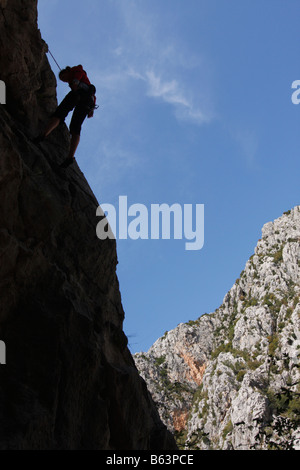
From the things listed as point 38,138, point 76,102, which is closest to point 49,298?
point 38,138

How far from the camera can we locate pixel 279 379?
199ft

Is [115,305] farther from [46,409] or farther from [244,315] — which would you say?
[244,315]

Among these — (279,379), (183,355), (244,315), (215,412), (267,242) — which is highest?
(267,242)

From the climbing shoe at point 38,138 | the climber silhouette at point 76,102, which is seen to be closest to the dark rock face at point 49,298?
the climbing shoe at point 38,138

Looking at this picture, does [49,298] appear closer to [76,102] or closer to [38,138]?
[38,138]

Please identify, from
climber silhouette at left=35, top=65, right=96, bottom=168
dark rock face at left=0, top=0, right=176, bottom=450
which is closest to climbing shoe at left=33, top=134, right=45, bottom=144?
dark rock face at left=0, top=0, right=176, bottom=450

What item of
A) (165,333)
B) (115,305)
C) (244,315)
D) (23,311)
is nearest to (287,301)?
(244,315)

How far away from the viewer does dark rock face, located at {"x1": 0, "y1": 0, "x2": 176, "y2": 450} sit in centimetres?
791

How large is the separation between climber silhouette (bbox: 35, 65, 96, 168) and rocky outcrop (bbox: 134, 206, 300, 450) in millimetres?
45111

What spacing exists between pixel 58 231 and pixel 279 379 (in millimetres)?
58799

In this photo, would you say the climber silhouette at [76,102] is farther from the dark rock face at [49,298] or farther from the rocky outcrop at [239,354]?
the rocky outcrop at [239,354]

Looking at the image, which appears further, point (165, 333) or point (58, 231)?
point (165, 333)

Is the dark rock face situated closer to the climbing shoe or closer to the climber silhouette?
the climbing shoe

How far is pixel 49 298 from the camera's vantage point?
8.88 metres
